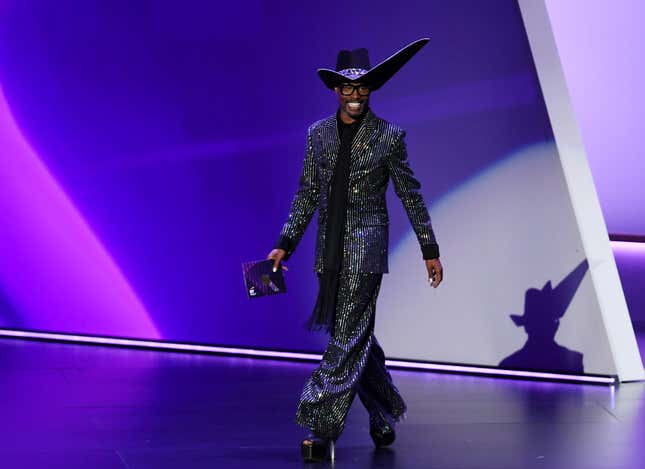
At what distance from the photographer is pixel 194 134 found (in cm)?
723

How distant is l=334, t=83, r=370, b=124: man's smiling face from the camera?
4.66 m

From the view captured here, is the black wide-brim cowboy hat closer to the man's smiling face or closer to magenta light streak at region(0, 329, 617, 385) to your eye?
the man's smiling face

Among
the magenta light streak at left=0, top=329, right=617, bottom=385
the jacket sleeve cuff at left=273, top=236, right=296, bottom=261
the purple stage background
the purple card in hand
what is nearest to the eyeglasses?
the jacket sleeve cuff at left=273, top=236, right=296, bottom=261

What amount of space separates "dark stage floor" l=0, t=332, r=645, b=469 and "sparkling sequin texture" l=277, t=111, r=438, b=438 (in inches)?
8.6

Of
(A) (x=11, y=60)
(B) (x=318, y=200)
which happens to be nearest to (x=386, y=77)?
(B) (x=318, y=200)

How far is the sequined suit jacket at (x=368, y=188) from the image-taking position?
4652mm

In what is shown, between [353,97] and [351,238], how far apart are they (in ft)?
1.75

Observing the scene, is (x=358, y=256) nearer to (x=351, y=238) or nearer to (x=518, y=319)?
(x=351, y=238)

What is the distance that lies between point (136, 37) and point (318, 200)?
2794 millimetres

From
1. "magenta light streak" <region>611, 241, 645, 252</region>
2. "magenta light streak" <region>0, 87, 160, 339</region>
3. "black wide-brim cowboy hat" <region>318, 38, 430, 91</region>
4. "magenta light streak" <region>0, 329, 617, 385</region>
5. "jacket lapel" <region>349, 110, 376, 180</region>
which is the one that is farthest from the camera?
"magenta light streak" <region>611, 241, 645, 252</region>

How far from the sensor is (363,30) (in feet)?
22.1

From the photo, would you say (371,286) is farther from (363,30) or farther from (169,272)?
(169,272)

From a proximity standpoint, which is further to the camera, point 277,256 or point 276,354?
point 276,354

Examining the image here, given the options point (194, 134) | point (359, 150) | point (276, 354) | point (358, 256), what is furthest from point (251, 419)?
point (194, 134)
